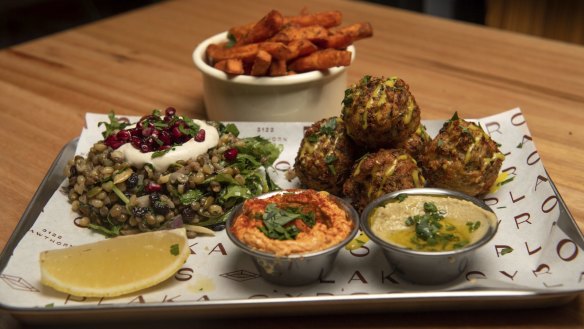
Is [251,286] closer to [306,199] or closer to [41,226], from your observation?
[306,199]

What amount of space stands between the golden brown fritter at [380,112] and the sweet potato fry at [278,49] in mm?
585

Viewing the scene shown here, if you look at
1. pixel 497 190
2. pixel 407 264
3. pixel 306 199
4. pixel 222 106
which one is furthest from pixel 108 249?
pixel 497 190

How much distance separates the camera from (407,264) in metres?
2.28

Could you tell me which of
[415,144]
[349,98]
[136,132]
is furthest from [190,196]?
[415,144]

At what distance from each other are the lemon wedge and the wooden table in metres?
0.53

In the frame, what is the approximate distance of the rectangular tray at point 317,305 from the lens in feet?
6.95

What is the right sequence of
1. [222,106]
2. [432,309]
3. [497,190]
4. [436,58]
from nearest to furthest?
→ [432,309]
[497,190]
[222,106]
[436,58]

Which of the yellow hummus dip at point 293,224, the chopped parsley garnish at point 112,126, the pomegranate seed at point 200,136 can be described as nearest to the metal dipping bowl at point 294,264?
the yellow hummus dip at point 293,224

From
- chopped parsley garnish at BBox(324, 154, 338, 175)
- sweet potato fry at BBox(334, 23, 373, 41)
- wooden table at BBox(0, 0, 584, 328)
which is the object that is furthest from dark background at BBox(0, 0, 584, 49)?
chopped parsley garnish at BBox(324, 154, 338, 175)

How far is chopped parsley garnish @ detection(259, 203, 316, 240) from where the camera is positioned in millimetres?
2318

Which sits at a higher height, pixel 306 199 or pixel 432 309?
pixel 306 199

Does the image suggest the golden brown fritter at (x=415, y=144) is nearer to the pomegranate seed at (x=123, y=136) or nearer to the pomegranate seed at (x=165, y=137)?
the pomegranate seed at (x=165, y=137)

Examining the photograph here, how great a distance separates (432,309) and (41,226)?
1.58 metres

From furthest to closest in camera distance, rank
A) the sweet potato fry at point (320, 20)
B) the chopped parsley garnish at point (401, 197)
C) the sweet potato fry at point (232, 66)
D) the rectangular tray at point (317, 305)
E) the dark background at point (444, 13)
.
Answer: the dark background at point (444, 13) → the sweet potato fry at point (320, 20) → the sweet potato fry at point (232, 66) → the chopped parsley garnish at point (401, 197) → the rectangular tray at point (317, 305)
